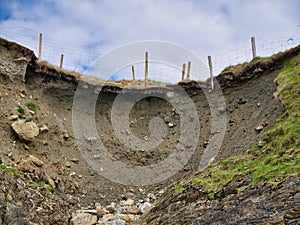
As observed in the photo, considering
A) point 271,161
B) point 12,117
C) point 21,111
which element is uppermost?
point 21,111

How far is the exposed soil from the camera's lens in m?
15.1

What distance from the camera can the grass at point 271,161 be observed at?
825 centimetres

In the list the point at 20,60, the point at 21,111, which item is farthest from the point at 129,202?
the point at 20,60

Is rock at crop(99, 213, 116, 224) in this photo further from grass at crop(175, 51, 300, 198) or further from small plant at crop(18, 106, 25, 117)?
small plant at crop(18, 106, 25, 117)

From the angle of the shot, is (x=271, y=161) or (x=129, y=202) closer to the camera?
(x=271, y=161)

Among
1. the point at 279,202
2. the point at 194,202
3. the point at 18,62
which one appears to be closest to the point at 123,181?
the point at 194,202

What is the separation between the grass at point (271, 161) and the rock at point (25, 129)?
8.41 meters

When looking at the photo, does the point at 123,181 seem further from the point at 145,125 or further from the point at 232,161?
the point at 232,161

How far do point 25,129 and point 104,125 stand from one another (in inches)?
212

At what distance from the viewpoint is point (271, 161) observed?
30.5 ft

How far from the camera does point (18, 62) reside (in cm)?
1792

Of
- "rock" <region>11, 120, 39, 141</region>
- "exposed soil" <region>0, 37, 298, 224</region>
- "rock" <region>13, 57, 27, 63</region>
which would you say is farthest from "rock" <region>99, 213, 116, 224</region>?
"rock" <region>13, 57, 27, 63</region>

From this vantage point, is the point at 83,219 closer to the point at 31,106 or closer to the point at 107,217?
the point at 107,217

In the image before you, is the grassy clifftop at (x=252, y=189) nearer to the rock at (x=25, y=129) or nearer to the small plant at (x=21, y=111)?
the rock at (x=25, y=129)
